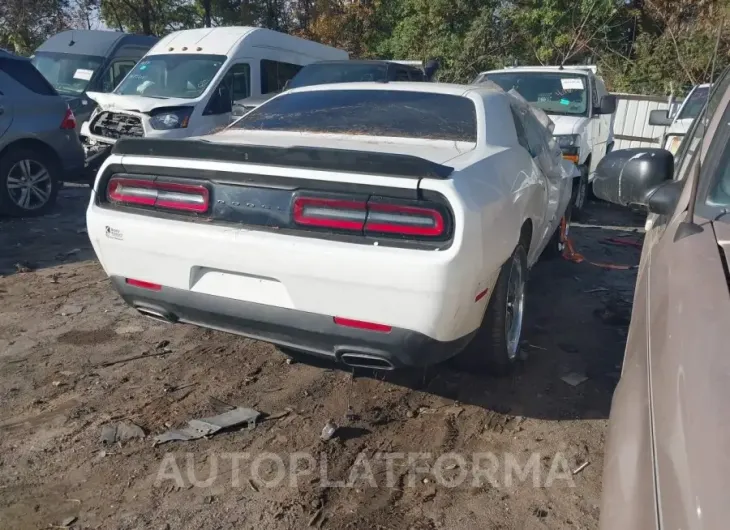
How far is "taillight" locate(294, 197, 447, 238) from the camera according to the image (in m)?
2.68

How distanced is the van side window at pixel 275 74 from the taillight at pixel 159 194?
764 cm

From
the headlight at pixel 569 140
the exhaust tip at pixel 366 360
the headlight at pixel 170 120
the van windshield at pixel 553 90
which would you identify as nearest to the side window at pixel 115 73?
the headlight at pixel 170 120

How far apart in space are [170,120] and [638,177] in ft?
24.9

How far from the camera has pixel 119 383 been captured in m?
3.70

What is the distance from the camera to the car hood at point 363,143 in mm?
3312

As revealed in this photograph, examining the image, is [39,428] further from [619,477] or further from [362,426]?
[619,477]

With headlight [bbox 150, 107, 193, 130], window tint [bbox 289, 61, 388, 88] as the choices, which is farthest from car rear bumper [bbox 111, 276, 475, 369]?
window tint [bbox 289, 61, 388, 88]

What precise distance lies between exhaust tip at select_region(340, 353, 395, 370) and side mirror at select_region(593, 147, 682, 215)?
117 centimetres

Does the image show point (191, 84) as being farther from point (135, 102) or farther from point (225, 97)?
point (135, 102)

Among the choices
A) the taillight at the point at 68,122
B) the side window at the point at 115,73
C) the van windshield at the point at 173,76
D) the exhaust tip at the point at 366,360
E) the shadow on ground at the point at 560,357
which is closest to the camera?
the exhaust tip at the point at 366,360

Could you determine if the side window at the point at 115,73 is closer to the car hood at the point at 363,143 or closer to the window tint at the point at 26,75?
the window tint at the point at 26,75

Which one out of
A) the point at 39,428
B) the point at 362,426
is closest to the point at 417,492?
the point at 362,426

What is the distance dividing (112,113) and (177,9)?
2310cm

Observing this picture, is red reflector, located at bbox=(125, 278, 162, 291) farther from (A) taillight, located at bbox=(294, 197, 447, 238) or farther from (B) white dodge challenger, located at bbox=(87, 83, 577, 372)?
(A) taillight, located at bbox=(294, 197, 447, 238)
